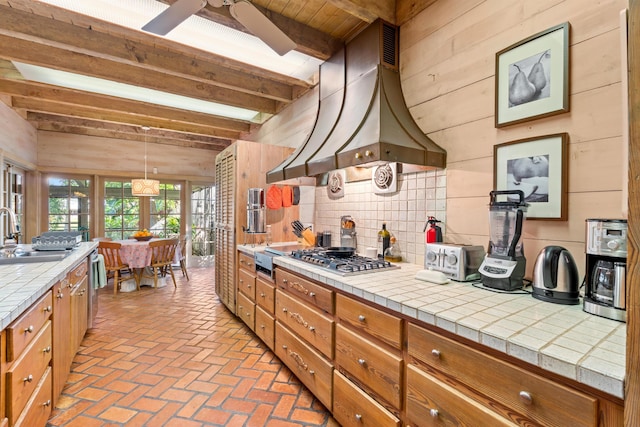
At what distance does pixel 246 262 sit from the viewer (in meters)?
3.05

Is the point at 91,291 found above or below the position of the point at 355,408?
above

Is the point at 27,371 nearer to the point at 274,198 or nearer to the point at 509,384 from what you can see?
the point at 509,384

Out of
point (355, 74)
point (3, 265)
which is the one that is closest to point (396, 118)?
point (355, 74)

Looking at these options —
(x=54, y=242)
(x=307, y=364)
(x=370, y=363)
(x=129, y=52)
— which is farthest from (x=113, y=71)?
(x=370, y=363)

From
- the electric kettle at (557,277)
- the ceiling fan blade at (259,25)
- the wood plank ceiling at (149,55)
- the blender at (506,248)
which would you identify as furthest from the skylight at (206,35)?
the electric kettle at (557,277)

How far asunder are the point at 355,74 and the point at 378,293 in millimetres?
1740

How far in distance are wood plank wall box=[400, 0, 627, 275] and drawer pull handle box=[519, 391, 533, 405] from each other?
2.61ft

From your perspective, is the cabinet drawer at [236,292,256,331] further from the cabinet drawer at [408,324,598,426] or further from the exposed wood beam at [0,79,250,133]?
the exposed wood beam at [0,79,250,133]

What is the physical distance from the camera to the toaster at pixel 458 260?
1.57 metres

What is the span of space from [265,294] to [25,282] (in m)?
1.52

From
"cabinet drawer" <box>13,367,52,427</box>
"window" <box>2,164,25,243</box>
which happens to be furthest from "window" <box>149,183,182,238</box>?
"cabinet drawer" <box>13,367,52,427</box>

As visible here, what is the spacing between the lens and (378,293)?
137 centimetres

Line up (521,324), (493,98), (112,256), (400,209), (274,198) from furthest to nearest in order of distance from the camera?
(112,256) < (274,198) < (400,209) < (493,98) < (521,324)

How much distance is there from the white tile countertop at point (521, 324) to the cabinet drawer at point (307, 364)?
563 mm
